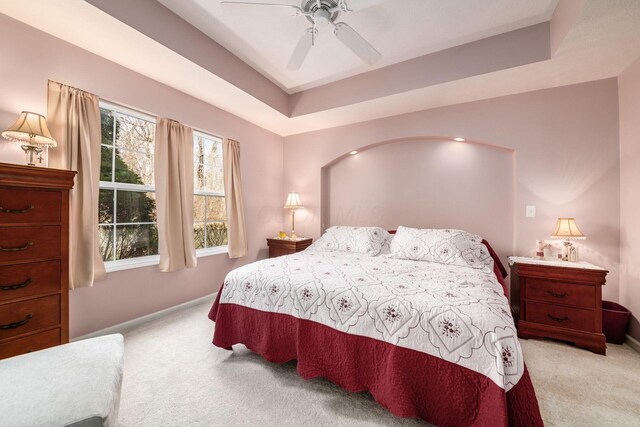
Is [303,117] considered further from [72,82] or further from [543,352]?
[543,352]

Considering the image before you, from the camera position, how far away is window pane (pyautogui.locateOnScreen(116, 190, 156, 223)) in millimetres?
2516

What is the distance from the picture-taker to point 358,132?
3.64 meters

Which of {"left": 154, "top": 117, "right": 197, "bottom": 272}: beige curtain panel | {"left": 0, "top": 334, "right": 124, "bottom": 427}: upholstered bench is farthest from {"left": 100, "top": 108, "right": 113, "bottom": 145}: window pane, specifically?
{"left": 0, "top": 334, "right": 124, "bottom": 427}: upholstered bench

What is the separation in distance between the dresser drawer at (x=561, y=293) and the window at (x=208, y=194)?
3610 millimetres

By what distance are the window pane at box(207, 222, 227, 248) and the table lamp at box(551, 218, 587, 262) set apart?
3.83 metres

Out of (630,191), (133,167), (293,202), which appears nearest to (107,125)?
(133,167)

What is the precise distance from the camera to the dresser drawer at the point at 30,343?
136 cm

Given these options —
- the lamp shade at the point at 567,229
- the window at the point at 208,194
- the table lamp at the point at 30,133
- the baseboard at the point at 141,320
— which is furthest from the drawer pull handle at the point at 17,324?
the lamp shade at the point at 567,229

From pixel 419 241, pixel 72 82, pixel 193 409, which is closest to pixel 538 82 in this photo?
pixel 419 241

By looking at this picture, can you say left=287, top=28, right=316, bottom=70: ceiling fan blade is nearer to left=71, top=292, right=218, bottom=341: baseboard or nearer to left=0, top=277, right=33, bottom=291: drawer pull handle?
left=0, top=277, right=33, bottom=291: drawer pull handle

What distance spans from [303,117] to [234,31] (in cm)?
135

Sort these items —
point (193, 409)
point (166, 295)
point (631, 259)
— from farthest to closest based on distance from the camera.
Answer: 1. point (166, 295)
2. point (631, 259)
3. point (193, 409)

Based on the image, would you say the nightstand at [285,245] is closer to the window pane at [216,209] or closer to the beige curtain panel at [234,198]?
the beige curtain panel at [234,198]

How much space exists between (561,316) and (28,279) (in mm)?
3903
